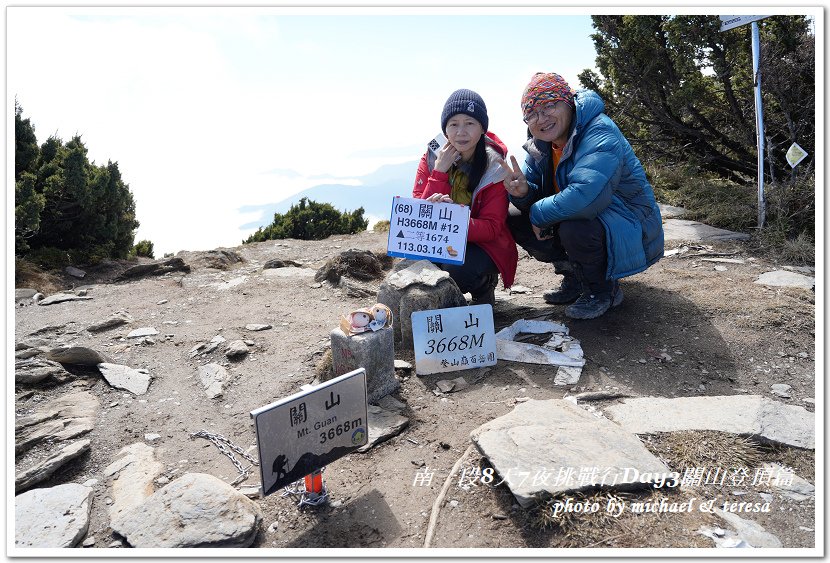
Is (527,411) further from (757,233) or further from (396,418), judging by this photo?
(757,233)

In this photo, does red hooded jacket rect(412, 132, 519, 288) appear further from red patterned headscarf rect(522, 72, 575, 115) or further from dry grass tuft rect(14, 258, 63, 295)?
dry grass tuft rect(14, 258, 63, 295)

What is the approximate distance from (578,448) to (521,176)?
244cm

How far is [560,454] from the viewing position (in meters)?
3.04

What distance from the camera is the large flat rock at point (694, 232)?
7.13 m

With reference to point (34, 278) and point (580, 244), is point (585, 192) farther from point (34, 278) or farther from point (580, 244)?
point (34, 278)

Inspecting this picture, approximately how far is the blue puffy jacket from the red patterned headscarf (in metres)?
0.21

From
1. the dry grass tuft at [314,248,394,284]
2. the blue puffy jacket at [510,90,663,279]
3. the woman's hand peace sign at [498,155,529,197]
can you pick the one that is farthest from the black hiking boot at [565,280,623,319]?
the dry grass tuft at [314,248,394,284]

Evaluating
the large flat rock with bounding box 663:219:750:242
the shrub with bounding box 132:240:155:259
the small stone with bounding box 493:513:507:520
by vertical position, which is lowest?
the small stone with bounding box 493:513:507:520

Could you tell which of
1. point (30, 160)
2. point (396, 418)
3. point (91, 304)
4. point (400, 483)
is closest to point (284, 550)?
point (400, 483)

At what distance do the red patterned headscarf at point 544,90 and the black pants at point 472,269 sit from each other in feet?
3.96

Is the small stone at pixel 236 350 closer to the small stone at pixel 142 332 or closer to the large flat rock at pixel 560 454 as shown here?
the small stone at pixel 142 332

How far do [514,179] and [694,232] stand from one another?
148 inches

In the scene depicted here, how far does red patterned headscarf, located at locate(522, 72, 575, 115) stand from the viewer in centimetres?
441

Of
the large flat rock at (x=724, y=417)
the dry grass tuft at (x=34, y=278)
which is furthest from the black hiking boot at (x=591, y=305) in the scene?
the dry grass tuft at (x=34, y=278)
